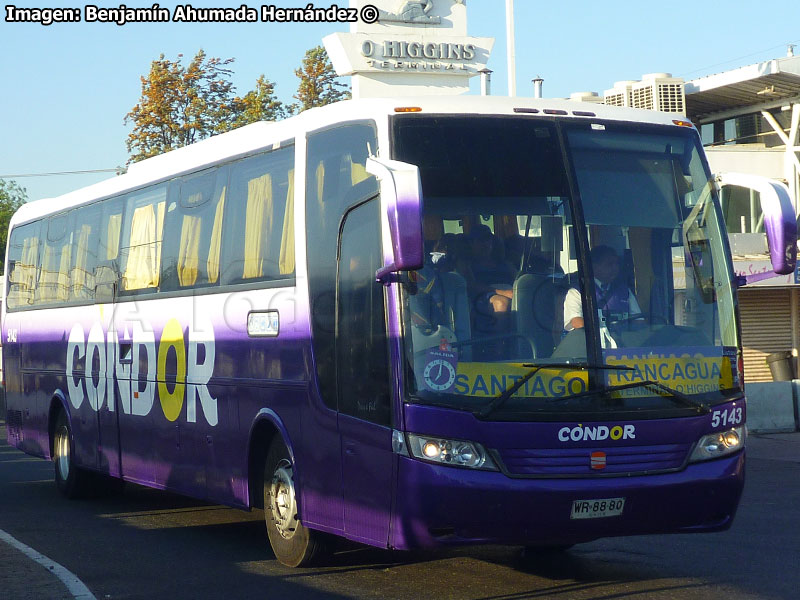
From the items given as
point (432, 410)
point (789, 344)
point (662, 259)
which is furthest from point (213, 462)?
point (789, 344)

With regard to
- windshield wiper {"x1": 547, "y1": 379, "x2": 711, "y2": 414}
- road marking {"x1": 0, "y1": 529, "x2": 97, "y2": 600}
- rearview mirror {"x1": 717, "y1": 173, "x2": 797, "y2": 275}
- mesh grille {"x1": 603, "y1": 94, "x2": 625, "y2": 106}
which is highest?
mesh grille {"x1": 603, "y1": 94, "x2": 625, "y2": 106}

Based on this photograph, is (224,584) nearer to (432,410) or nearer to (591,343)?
(432,410)

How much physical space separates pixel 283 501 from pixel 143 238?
14.2 ft

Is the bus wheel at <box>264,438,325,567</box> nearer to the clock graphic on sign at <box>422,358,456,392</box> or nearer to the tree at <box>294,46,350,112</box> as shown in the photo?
the clock graphic on sign at <box>422,358,456,392</box>

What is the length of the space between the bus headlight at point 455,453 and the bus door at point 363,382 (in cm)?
27

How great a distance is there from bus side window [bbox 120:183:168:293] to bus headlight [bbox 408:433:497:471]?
17.7 ft

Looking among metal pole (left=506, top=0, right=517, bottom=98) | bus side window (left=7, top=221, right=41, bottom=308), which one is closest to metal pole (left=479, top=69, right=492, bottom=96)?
metal pole (left=506, top=0, right=517, bottom=98)

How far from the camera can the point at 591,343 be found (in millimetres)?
7715

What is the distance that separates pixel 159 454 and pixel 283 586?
3851 mm

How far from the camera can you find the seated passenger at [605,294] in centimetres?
777

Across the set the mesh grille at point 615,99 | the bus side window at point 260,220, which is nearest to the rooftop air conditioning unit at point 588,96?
the mesh grille at point 615,99

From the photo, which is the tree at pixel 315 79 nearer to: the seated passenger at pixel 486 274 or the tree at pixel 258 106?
the tree at pixel 258 106

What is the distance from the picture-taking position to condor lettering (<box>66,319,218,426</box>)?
11.1 m

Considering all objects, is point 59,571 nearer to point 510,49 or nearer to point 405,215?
point 405,215
